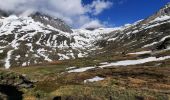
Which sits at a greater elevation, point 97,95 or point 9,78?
point 9,78

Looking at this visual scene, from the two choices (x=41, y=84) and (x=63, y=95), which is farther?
(x=41, y=84)

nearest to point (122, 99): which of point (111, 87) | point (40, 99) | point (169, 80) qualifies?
point (111, 87)

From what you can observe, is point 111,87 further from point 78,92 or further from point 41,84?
point 41,84

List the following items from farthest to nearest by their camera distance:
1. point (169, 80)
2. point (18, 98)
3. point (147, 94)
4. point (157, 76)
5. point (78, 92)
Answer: point (157, 76), point (169, 80), point (18, 98), point (78, 92), point (147, 94)

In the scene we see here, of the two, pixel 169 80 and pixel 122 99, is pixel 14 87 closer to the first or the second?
pixel 122 99

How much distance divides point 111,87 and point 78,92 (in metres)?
2.58

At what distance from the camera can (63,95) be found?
2536 cm

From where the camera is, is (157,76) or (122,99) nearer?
(122,99)

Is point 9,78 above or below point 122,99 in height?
above

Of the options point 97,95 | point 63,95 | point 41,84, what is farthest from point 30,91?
point 97,95

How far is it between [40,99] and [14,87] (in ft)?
9.07

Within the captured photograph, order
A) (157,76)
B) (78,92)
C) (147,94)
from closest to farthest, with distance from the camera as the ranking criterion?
(147,94), (78,92), (157,76)

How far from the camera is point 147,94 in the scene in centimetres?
2302

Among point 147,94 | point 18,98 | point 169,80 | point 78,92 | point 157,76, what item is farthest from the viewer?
point 157,76
